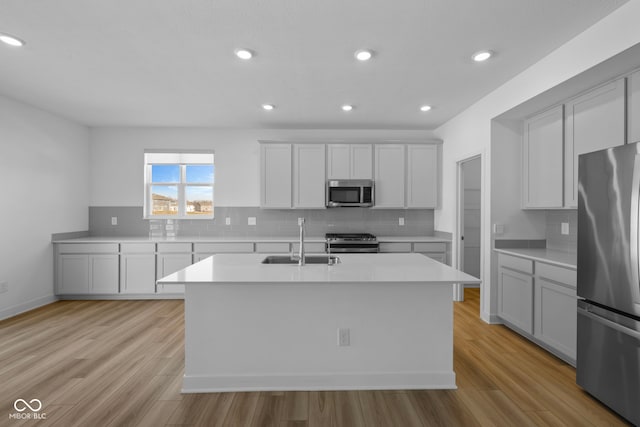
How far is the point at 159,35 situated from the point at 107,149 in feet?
11.6

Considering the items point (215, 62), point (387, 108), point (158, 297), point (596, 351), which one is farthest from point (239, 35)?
point (158, 297)

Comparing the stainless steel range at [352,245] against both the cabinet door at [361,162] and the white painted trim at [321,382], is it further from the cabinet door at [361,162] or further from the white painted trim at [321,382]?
the white painted trim at [321,382]

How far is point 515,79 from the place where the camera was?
3191 mm

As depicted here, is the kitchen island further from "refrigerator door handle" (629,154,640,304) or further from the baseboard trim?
the baseboard trim

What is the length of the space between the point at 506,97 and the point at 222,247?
4025 mm

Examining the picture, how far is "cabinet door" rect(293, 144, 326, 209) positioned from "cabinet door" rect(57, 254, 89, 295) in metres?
3.18

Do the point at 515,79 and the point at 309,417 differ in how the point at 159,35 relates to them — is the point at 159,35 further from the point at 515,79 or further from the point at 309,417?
the point at 515,79

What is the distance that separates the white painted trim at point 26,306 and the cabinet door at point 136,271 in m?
0.96

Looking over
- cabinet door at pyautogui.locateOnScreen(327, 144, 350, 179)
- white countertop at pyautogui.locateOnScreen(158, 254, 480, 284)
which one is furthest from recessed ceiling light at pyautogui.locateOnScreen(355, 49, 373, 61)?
cabinet door at pyautogui.locateOnScreen(327, 144, 350, 179)

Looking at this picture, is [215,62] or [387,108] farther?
[387,108]

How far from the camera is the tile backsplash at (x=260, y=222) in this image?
17.1ft

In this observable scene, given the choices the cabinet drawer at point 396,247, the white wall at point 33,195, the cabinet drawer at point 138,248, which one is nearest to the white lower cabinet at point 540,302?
the cabinet drawer at point 396,247

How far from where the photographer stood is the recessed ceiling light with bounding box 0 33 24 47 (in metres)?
2.46

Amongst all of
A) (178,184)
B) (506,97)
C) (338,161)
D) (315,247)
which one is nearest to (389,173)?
(338,161)
